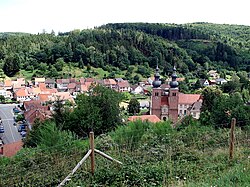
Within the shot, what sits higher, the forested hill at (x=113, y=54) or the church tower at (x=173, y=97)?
the forested hill at (x=113, y=54)

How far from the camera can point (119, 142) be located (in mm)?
6926

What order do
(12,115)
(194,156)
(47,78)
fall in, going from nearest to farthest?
(194,156), (12,115), (47,78)

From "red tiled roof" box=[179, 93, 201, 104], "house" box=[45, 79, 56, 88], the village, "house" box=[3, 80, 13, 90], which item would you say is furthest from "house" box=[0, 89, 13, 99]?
"red tiled roof" box=[179, 93, 201, 104]

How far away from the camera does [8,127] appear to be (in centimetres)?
2855

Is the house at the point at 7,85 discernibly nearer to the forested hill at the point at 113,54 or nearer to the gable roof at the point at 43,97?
the forested hill at the point at 113,54

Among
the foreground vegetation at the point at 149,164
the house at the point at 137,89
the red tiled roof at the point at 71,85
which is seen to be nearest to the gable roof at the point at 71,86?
the red tiled roof at the point at 71,85

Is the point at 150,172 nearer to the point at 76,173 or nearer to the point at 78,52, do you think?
the point at 76,173

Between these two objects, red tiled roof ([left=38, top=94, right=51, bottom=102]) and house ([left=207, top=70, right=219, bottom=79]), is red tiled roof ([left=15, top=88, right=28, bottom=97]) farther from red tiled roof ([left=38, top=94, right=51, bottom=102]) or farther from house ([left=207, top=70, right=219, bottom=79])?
house ([left=207, top=70, right=219, bottom=79])

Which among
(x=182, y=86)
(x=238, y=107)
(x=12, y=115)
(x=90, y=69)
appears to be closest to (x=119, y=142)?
(x=238, y=107)

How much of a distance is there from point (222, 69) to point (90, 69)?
102 feet

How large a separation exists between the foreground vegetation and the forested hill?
53.4m

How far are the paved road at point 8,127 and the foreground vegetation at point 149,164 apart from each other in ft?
60.2

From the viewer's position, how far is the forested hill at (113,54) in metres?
60.9

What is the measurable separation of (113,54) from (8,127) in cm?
4096
